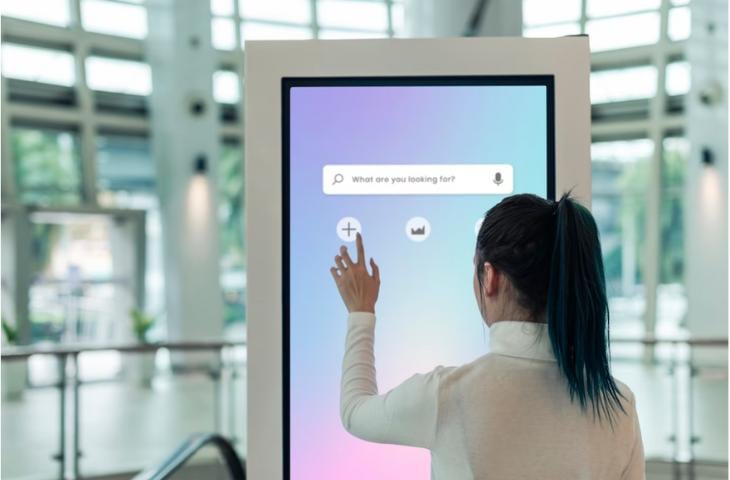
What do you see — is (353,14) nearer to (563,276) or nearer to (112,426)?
(112,426)

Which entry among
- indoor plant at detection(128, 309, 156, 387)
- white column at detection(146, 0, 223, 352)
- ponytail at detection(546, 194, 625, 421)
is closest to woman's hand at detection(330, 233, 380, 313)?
ponytail at detection(546, 194, 625, 421)

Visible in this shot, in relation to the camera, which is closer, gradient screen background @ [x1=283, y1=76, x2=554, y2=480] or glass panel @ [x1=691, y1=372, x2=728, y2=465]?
gradient screen background @ [x1=283, y1=76, x2=554, y2=480]

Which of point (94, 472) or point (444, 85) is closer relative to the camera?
point (444, 85)

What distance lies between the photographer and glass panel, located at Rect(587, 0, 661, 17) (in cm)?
1209

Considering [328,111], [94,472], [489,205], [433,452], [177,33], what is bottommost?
[94,472]

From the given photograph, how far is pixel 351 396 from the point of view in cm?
155

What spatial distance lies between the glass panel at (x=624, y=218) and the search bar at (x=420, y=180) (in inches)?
442

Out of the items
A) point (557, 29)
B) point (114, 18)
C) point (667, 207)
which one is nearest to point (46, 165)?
point (114, 18)

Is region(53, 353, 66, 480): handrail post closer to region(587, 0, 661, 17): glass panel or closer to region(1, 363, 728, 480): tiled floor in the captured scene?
region(1, 363, 728, 480): tiled floor

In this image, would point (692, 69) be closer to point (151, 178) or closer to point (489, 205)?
point (151, 178)

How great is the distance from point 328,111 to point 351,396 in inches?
31.6

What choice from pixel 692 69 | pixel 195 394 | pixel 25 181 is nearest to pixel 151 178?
pixel 25 181

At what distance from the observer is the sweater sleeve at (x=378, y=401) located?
1.39m

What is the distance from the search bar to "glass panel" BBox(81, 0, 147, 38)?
10.7 m
